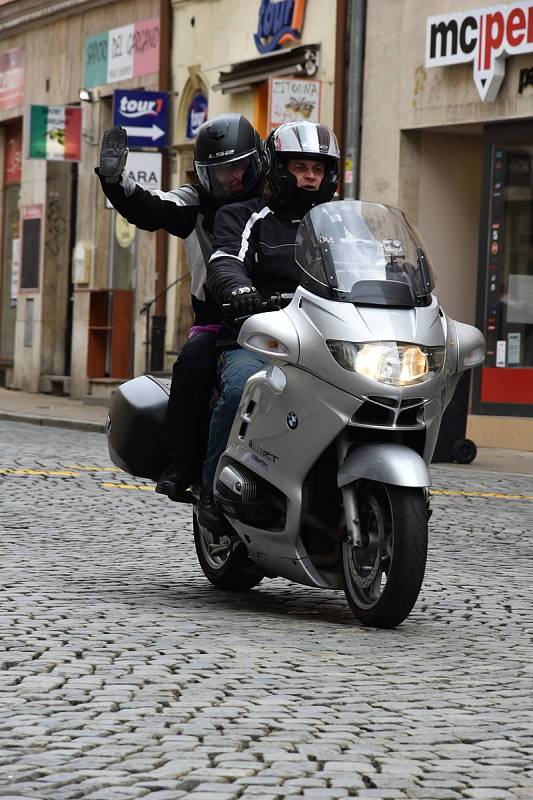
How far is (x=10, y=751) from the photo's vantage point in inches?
178

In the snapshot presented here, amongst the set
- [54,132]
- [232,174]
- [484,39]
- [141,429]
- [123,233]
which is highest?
[484,39]

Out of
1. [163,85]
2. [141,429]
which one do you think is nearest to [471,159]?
[163,85]

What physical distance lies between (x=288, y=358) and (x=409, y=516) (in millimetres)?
731

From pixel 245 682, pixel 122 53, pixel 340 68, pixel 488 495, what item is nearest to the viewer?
pixel 245 682

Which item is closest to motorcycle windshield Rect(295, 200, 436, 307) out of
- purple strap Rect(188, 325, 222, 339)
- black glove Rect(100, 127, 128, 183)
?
purple strap Rect(188, 325, 222, 339)

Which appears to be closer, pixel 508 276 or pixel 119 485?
pixel 119 485

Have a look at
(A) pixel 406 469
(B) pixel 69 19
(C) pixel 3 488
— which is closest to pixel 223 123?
(A) pixel 406 469

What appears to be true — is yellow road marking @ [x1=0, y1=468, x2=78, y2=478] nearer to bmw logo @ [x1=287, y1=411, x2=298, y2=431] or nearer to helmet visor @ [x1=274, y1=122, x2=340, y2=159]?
helmet visor @ [x1=274, y1=122, x2=340, y2=159]

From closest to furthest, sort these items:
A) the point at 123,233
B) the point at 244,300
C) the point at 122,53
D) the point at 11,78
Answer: the point at 244,300 → the point at 122,53 → the point at 123,233 → the point at 11,78

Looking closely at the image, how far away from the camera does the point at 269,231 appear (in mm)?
7125

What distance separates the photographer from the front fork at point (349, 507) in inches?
253

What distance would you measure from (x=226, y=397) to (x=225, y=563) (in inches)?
33.9

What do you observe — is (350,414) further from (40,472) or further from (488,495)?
(40,472)

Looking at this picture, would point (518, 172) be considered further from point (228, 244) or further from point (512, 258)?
point (228, 244)
